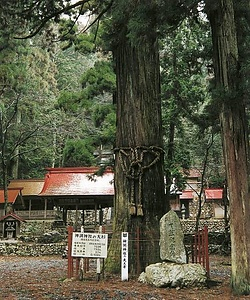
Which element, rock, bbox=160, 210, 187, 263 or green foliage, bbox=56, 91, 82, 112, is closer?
rock, bbox=160, 210, 187, 263

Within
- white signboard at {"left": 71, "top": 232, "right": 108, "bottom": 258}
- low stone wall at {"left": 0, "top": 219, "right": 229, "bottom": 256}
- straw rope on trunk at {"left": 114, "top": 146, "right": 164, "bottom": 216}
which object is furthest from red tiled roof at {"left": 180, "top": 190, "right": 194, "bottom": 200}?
white signboard at {"left": 71, "top": 232, "right": 108, "bottom": 258}

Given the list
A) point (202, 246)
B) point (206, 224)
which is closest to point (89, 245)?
point (202, 246)

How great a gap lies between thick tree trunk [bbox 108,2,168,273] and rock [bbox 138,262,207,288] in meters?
0.95

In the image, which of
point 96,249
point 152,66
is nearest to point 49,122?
point 152,66

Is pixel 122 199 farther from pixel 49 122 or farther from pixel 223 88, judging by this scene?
pixel 49 122

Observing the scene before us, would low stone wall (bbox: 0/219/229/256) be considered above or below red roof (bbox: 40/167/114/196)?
below

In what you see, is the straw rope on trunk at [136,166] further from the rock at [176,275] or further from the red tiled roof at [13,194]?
the red tiled roof at [13,194]

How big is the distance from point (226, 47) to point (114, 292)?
3.69 meters

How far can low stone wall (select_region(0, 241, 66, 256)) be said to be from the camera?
584 inches

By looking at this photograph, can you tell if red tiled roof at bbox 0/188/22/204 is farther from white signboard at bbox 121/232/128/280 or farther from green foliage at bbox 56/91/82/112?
white signboard at bbox 121/232/128/280

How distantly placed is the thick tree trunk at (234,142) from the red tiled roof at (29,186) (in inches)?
694

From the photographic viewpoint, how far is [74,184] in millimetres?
19188

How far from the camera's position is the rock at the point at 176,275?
19.1 feet

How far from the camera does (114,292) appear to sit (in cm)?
547
